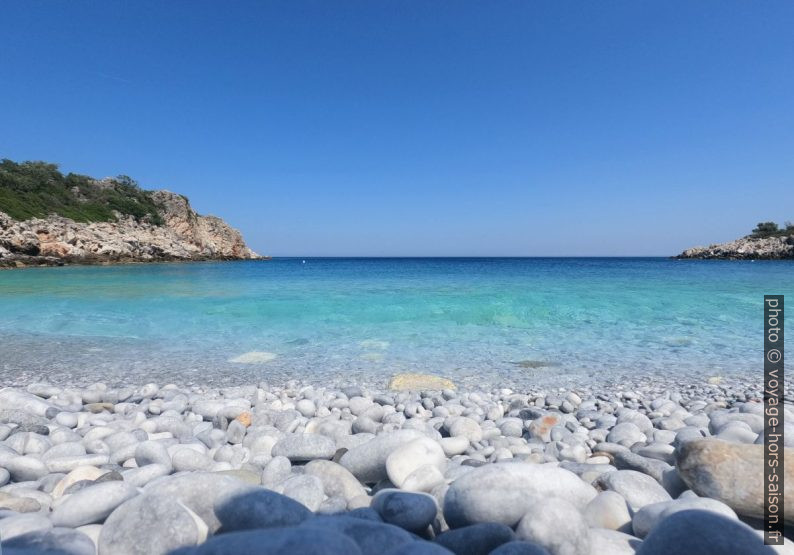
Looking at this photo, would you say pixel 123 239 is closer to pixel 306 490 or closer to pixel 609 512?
pixel 306 490

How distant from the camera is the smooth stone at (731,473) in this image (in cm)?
176

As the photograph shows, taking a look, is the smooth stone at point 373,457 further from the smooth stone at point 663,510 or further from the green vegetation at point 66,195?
the green vegetation at point 66,195

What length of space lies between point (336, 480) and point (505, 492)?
908 millimetres

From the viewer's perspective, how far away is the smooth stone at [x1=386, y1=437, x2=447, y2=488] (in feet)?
7.17

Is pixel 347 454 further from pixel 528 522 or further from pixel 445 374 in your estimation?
pixel 445 374

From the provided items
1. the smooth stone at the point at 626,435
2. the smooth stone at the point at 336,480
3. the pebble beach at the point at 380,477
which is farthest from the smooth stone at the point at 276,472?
the smooth stone at the point at 626,435

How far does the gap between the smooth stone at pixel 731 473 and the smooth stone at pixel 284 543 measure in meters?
1.65

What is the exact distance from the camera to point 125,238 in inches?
1704

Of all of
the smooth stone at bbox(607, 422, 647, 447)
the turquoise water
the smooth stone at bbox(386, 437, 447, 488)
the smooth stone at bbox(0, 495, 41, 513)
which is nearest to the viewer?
the smooth stone at bbox(0, 495, 41, 513)

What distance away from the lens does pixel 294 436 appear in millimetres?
2842

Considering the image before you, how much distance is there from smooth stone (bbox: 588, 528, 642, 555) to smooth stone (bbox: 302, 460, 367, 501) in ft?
3.55

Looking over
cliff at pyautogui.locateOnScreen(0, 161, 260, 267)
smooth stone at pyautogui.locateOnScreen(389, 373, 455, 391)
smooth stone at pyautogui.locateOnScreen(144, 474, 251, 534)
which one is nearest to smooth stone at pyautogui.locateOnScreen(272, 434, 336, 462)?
smooth stone at pyautogui.locateOnScreen(144, 474, 251, 534)

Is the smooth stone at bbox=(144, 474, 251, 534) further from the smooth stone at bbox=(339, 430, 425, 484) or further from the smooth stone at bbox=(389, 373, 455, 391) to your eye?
the smooth stone at bbox=(389, 373, 455, 391)

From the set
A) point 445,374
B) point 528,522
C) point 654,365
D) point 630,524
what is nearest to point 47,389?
point 445,374
